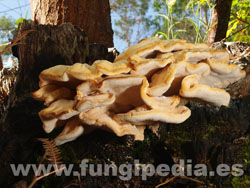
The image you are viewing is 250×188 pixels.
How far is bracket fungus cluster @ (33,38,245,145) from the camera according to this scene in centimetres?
122

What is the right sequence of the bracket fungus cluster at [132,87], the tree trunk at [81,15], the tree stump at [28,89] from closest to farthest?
1. the bracket fungus cluster at [132,87]
2. the tree stump at [28,89]
3. the tree trunk at [81,15]

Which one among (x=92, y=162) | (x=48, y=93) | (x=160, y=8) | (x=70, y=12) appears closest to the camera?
(x=48, y=93)

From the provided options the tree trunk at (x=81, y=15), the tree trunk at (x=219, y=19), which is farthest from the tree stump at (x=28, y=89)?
the tree trunk at (x=219, y=19)

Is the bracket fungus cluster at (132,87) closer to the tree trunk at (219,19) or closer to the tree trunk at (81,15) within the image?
the tree trunk at (81,15)

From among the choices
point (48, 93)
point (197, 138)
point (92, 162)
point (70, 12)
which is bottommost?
point (92, 162)

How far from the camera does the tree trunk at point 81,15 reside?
3.02m

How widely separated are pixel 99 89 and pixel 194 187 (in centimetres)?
98

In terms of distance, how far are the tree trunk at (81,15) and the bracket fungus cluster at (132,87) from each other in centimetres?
193

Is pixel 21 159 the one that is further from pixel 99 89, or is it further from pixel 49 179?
pixel 99 89

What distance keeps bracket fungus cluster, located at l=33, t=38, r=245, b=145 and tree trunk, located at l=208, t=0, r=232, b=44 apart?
226 centimetres

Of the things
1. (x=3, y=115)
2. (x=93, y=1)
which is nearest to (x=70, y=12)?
(x=93, y=1)

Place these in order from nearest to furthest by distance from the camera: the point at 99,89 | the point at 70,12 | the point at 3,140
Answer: the point at 99,89
the point at 3,140
the point at 70,12

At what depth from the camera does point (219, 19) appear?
3414 mm

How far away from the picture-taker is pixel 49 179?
5.11 ft
